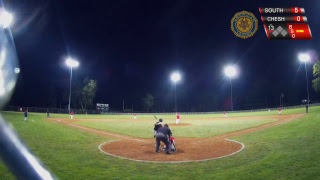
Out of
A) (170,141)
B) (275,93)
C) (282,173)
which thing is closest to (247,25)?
(170,141)

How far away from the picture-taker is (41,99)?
89812mm

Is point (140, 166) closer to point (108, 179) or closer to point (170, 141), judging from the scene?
point (108, 179)

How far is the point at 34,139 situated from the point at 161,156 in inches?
360

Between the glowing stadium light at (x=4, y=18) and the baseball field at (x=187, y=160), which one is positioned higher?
the glowing stadium light at (x=4, y=18)

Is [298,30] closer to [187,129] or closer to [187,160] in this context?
[187,129]

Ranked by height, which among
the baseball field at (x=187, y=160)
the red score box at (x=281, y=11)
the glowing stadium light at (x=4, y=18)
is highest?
the red score box at (x=281, y=11)

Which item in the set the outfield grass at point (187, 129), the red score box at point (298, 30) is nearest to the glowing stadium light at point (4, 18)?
the outfield grass at point (187, 129)
